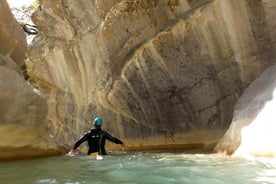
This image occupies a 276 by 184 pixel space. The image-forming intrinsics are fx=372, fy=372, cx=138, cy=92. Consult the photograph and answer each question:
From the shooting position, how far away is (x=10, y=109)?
28.0 ft

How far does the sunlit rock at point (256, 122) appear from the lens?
7391 millimetres

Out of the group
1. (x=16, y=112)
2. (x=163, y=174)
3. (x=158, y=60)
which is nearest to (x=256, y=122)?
(x=163, y=174)

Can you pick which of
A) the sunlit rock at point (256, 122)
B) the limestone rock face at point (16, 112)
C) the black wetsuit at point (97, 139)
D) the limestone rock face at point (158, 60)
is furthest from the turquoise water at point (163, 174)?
the limestone rock face at point (158, 60)

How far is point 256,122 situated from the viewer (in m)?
8.06

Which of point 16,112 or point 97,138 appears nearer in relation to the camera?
point 16,112

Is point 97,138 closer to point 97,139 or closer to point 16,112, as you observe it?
point 97,139

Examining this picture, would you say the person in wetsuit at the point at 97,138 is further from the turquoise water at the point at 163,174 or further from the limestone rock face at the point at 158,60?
the turquoise water at the point at 163,174

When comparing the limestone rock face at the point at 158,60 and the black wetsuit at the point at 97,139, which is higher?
the limestone rock face at the point at 158,60

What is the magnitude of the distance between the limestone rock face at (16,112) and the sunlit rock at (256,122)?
15.1 ft

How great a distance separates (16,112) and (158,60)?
5074mm

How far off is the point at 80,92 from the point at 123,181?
10.5 meters

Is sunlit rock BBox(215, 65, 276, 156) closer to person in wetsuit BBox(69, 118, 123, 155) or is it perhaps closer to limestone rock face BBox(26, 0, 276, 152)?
limestone rock face BBox(26, 0, 276, 152)

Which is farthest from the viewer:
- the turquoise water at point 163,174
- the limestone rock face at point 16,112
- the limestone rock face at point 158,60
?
the limestone rock face at point 158,60

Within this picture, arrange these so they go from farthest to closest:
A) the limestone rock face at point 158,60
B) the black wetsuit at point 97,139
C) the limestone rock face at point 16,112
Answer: the limestone rock face at point 158,60, the black wetsuit at point 97,139, the limestone rock face at point 16,112
